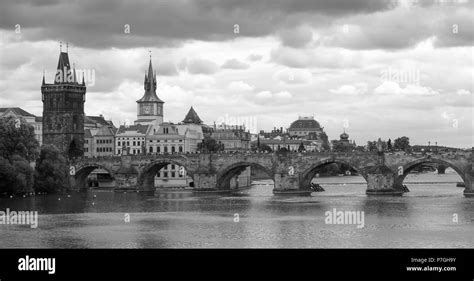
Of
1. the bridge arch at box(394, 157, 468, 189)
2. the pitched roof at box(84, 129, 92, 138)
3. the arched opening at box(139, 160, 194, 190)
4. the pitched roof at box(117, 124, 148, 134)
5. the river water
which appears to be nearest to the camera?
the river water

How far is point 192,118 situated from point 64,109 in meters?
51.0

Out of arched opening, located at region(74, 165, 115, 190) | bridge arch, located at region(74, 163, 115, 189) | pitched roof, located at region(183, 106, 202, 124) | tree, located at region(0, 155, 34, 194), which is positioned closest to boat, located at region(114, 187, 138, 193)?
bridge arch, located at region(74, 163, 115, 189)

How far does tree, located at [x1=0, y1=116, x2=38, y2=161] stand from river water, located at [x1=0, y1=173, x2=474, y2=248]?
562 centimetres

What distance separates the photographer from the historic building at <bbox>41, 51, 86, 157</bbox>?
5369 inches

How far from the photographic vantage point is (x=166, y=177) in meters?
141

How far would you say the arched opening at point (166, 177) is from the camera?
11819 centimetres

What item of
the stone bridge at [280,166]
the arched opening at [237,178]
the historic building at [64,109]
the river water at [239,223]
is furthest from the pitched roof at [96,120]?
the river water at [239,223]

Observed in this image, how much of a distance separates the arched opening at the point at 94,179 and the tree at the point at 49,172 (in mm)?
15771

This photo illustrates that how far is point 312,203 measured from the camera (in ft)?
289

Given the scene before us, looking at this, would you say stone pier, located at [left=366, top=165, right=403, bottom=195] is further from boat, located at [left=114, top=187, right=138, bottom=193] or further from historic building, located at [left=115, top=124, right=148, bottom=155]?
historic building, located at [left=115, top=124, right=148, bottom=155]

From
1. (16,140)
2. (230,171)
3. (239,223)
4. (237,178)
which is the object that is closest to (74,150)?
(237,178)
